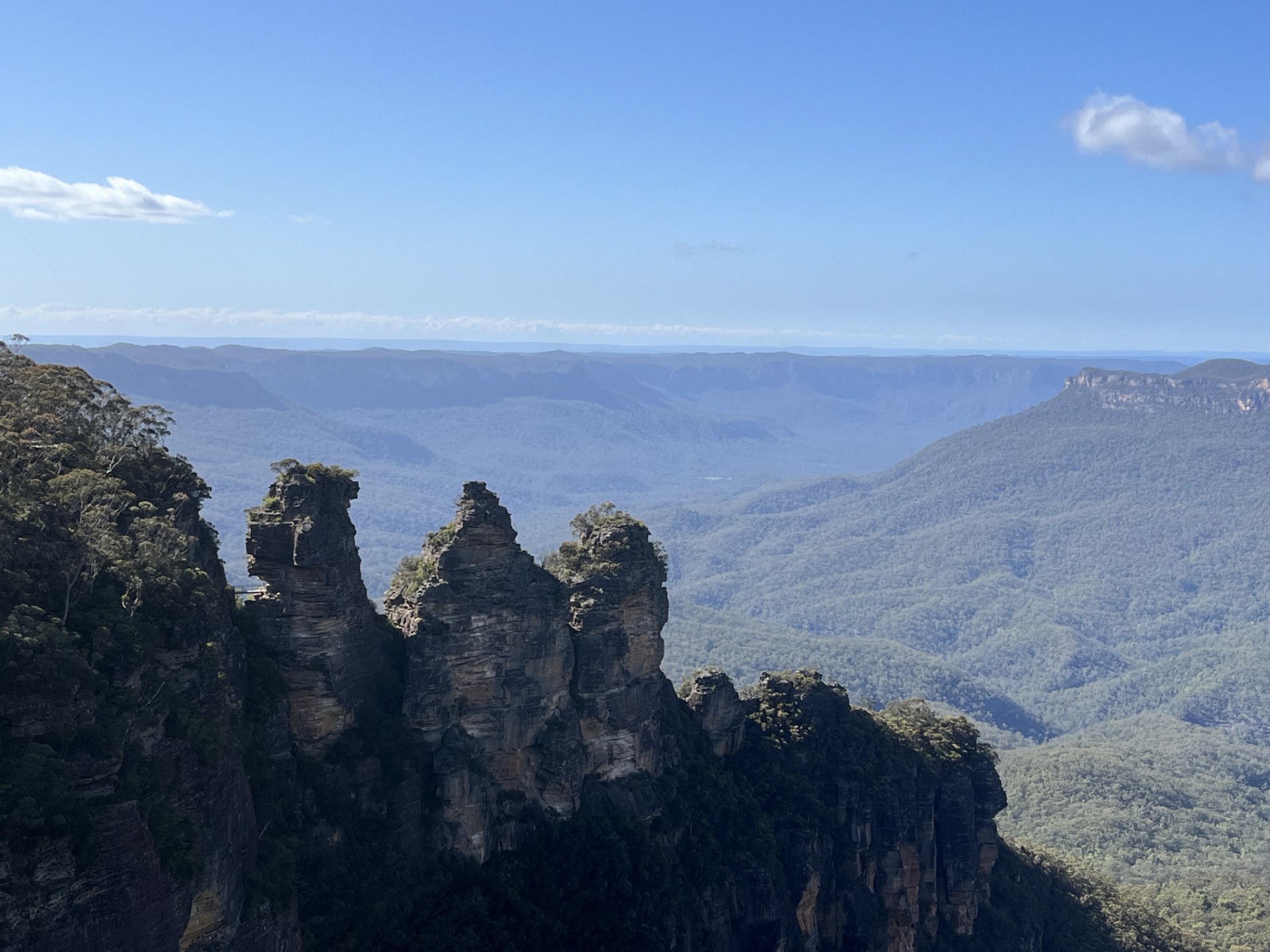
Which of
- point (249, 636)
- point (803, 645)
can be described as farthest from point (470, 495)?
point (803, 645)

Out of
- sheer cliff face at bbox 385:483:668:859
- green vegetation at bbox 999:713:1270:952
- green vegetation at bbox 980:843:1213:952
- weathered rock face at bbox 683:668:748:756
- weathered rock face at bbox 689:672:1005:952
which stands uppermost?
sheer cliff face at bbox 385:483:668:859

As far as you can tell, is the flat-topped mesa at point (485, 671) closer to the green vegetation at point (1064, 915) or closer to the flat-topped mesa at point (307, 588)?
the flat-topped mesa at point (307, 588)

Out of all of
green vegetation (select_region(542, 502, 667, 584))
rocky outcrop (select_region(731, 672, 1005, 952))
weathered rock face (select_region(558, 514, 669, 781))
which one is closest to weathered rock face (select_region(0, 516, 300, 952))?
weathered rock face (select_region(558, 514, 669, 781))

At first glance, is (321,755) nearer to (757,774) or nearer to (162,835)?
(162,835)

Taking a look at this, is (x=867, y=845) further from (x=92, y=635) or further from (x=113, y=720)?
(x=92, y=635)

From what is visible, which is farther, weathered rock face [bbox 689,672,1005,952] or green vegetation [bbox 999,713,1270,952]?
green vegetation [bbox 999,713,1270,952]

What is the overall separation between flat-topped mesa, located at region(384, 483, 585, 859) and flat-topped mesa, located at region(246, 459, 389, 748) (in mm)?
3528

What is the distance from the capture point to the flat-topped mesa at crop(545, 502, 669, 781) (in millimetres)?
43281

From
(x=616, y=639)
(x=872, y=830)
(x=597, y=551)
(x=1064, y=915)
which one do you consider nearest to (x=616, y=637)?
(x=616, y=639)

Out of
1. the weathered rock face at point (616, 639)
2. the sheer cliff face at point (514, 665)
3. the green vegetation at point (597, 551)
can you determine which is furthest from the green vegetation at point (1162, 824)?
the green vegetation at point (597, 551)

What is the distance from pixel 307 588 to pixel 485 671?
7560 mm

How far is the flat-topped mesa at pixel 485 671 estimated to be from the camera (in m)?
37.4

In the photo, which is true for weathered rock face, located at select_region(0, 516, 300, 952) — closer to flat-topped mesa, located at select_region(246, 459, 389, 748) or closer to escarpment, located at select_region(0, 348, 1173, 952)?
escarpment, located at select_region(0, 348, 1173, 952)

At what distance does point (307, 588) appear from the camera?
33.8 meters
